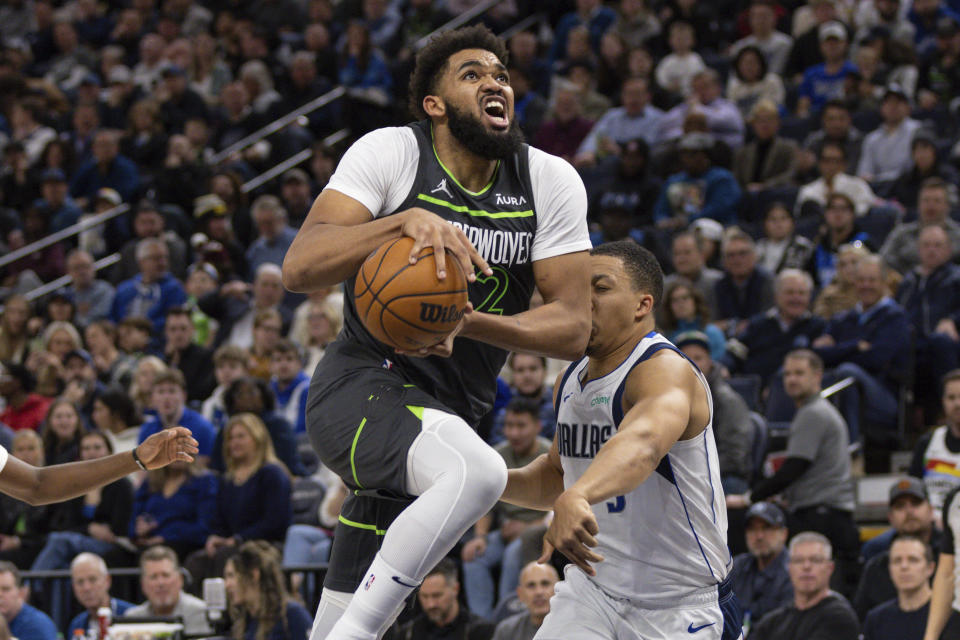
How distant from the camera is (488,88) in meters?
4.46

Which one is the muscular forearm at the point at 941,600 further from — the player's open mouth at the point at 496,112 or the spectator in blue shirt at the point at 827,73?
the spectator in blue shirt at the point at 827,73

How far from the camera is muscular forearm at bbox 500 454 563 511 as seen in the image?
5.02 m

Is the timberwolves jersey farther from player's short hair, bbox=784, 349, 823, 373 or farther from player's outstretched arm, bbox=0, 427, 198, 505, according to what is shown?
player's short hair, bbox=784, 349, 823, 373

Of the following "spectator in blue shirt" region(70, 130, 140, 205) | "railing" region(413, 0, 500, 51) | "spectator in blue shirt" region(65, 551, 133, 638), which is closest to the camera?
"spectator in blue shirt" region(65, 551, 133, 638)

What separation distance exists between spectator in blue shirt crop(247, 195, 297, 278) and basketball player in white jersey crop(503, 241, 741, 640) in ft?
28.8

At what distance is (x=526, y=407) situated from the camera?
356 inches

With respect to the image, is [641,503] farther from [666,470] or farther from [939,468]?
[939,468]

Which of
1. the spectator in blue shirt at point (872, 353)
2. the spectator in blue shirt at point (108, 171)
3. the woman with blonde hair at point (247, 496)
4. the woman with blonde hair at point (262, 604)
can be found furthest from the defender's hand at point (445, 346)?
the spectator in blue shirt at point (108, 171)

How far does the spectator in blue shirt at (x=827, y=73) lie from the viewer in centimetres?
1366

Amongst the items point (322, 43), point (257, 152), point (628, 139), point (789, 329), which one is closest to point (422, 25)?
point (322, 43)

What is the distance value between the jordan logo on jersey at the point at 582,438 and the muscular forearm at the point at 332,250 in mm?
1104

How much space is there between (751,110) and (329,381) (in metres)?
10.3

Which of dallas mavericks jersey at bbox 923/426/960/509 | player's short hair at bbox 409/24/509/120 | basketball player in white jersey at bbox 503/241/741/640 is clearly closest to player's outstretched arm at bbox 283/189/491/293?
player's short hair at bbox 409/24/509/120

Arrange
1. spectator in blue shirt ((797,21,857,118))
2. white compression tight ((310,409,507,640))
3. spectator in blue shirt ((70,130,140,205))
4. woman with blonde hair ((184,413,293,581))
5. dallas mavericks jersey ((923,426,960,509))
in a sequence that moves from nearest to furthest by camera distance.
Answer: white compression tight ((310,409,507,640)) < dallas mavericks jersey ((923,426,960,509)) < woman with blonde hair ((184,413,293,581)) < spectator in blue shirt ((797,21,857,118)) < spectator in blue shirt ((70,130,140,205))
